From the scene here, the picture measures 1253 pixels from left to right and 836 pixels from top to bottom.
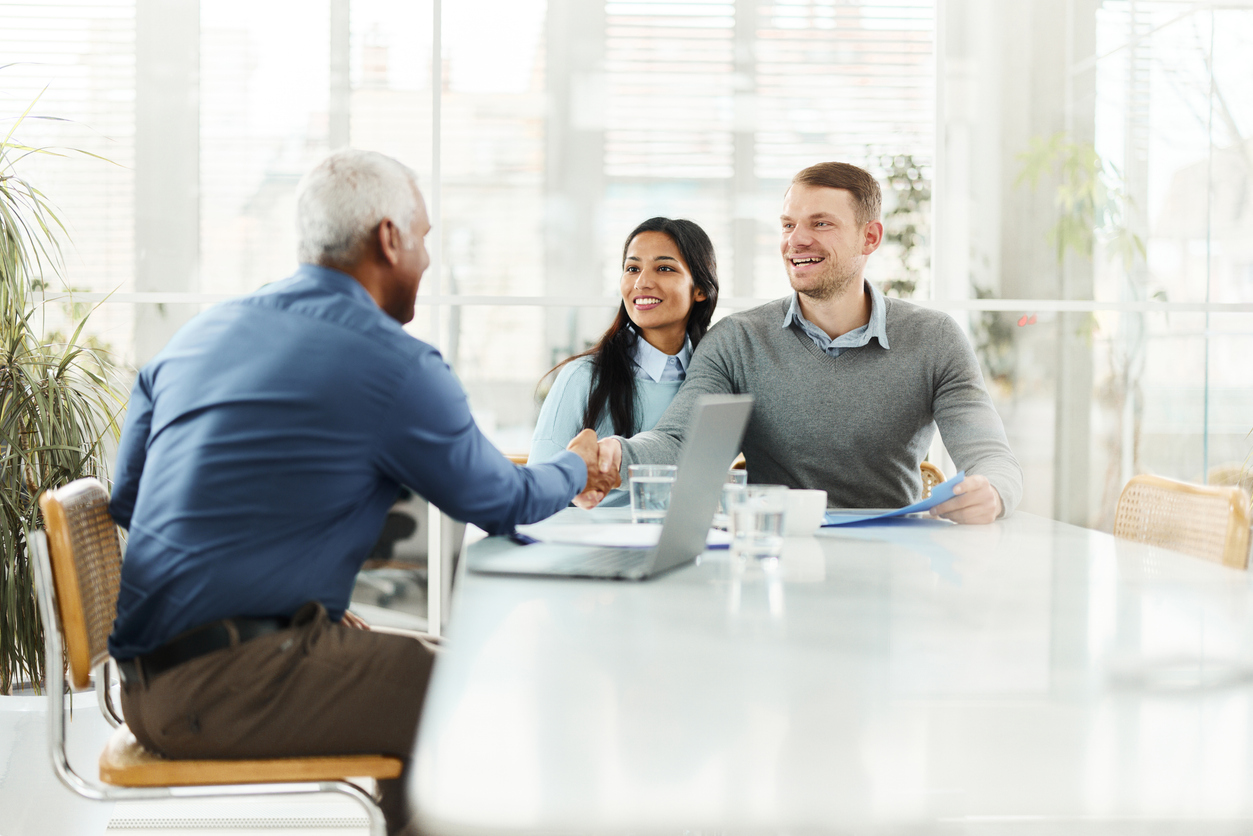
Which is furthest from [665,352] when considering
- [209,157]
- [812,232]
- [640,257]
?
[209,157]

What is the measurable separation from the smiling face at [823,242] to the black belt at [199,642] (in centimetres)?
151

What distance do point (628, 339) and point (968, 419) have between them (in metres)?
0.92

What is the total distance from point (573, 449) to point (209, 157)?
2.41 metres

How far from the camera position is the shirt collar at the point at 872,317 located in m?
2.36

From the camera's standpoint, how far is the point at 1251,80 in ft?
12.4

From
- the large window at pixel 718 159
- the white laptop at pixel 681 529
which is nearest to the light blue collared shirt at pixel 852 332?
the white laptop at pixel 681 529

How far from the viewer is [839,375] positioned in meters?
2.35

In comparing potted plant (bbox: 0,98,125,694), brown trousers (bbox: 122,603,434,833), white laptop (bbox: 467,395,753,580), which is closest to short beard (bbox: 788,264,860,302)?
white laptop (bbox: 467,395,753,580)

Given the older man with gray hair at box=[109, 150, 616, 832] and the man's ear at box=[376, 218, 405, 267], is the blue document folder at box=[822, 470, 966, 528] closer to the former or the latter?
the older man with gray hair at box=[109, 150, 616, 832]

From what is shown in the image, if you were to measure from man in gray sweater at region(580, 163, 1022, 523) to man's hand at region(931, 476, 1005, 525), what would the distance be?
0.43 m

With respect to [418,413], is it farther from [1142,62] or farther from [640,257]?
[1142,62]

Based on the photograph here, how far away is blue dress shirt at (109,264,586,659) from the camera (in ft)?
4.42

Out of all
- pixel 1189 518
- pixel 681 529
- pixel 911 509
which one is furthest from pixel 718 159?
pixel 681 529

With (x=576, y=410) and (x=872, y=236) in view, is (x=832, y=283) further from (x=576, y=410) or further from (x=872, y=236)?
(x=576, y=410)
